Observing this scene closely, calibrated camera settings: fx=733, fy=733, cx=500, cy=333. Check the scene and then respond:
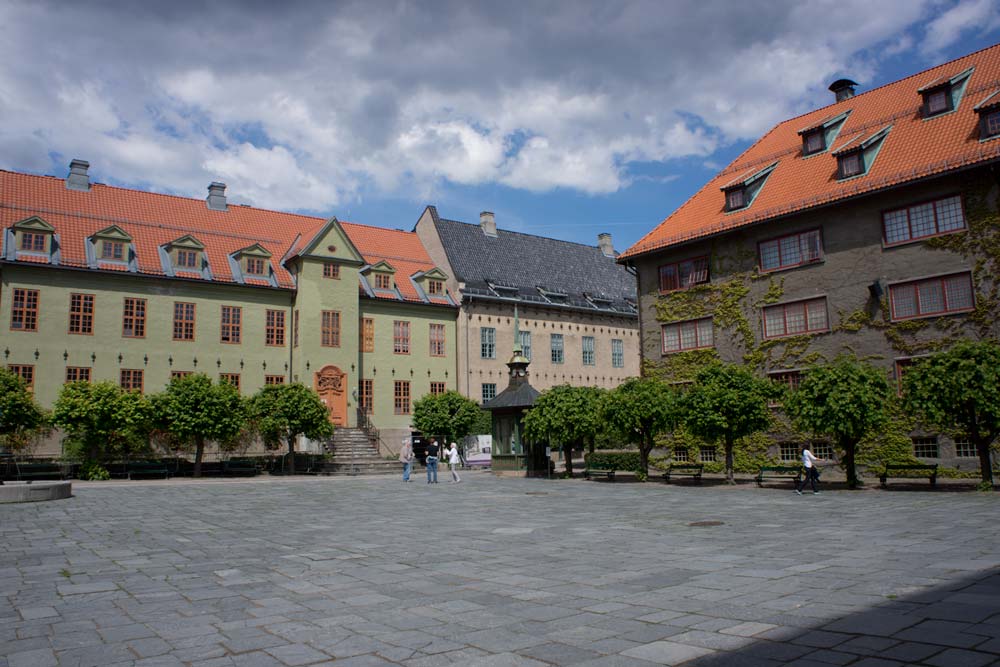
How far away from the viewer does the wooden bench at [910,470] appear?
73.7 ft

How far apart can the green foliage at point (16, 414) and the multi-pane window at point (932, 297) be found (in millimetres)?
33503

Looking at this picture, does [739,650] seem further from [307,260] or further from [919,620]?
[307,260]

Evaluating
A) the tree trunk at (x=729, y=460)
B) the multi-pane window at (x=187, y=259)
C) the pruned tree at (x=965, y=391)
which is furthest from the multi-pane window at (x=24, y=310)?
the pruned tree at (x=965, y=391)

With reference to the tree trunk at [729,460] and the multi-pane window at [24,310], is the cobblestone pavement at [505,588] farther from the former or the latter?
the multi-pane window at [24,310]

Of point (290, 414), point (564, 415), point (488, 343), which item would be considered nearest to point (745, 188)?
point (564, 415)

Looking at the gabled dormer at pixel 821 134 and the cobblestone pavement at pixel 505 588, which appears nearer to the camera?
the cobblestone pavement at pixel 505 588

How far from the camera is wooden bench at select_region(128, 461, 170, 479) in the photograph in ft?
104

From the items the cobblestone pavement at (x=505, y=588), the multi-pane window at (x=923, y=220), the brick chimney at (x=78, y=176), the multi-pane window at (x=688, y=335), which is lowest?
the cobblestone pavement at (x=505, y=588)

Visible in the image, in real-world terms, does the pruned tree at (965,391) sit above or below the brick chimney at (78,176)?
below

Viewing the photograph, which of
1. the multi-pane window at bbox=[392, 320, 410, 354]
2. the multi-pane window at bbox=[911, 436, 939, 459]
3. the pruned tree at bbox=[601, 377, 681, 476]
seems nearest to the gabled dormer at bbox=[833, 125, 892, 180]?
the multi-pane window at bbox=[911, 436, 939, 459]

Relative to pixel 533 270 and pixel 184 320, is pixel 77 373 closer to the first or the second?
pixel 184 320

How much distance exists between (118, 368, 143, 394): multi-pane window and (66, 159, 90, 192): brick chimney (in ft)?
36.1

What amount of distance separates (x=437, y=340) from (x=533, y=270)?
1037cm

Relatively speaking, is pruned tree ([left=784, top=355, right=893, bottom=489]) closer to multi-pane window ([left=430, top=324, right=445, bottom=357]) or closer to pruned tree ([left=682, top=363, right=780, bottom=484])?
pruned tree ([left=682, top=363, right=780, bottom=484])
